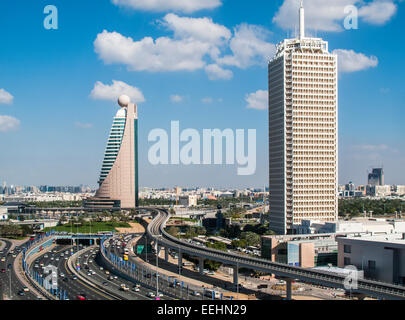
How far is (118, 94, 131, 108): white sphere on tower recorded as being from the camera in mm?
80188

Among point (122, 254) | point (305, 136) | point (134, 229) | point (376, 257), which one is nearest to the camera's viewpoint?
point (376, 257)

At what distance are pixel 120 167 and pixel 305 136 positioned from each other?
40.7 meters

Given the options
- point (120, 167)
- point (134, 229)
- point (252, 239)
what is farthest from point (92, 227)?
point (252, 239)

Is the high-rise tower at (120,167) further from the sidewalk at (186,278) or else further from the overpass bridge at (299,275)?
the overpass bridge at (299,275)

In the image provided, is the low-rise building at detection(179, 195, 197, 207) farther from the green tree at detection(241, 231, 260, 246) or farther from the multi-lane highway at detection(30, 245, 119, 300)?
the green tree at detection(241, 231, 260, 246)

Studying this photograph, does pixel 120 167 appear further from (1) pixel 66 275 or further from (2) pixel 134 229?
(1) pixel 66 275

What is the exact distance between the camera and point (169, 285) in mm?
25938

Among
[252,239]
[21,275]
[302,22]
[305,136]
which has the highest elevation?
[302,22]

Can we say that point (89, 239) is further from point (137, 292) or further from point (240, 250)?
point (137, 292)

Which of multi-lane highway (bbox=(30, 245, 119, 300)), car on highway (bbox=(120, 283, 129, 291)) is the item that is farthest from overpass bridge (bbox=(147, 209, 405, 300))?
multi-lane highway (bbox=(30, 245, 119, 300))

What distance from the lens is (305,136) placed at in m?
44.5

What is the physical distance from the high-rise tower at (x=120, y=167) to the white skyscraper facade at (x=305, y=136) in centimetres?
3811

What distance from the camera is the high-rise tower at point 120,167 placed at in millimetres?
77812

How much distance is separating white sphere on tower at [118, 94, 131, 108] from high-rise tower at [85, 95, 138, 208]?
165cm
